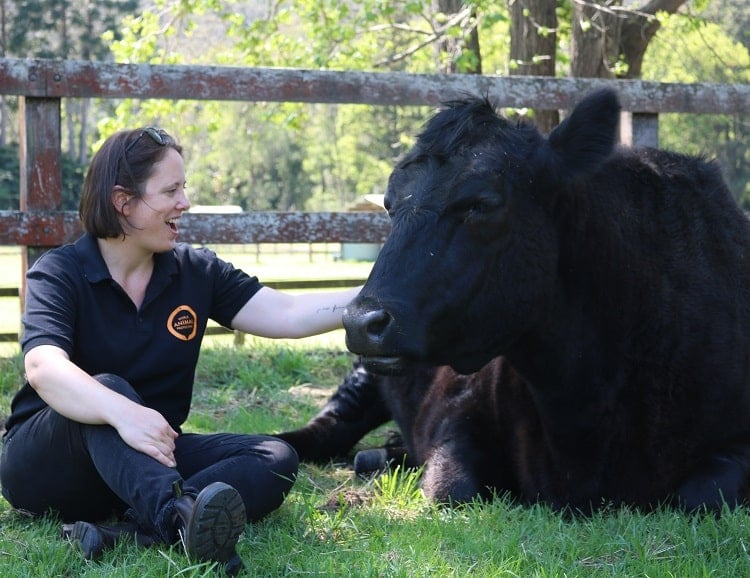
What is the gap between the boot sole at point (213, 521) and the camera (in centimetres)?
294

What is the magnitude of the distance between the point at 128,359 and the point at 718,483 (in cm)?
228

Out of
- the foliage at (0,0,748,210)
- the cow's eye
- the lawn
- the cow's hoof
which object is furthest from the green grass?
the foliage at (0,0,748,210)

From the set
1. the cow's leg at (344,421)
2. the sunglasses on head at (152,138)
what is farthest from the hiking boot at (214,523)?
the cow's leg at (344,421)

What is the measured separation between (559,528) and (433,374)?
1.58m

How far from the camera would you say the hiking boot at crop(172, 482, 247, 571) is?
294cm

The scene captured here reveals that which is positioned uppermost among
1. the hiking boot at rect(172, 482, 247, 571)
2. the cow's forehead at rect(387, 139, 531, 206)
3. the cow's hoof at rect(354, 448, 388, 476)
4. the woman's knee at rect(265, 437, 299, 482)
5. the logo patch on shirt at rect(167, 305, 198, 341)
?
the cow's forehead at rect(387, 139, 531, 206)

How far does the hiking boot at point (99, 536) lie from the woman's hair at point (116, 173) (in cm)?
111

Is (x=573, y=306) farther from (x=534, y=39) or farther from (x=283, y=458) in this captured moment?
(x=534, y=39)

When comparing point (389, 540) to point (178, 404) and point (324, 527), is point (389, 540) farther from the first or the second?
point (178, 404)

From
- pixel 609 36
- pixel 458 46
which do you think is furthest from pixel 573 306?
pixel 609 36

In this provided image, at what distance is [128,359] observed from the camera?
387 cm

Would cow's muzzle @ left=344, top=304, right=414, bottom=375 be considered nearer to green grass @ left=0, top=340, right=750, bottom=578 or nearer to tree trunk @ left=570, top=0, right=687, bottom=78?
green grass @ left=0, top=340, right=750, bottom=578

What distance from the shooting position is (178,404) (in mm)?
4078

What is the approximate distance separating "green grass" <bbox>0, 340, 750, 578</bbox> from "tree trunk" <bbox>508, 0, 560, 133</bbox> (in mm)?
7443
